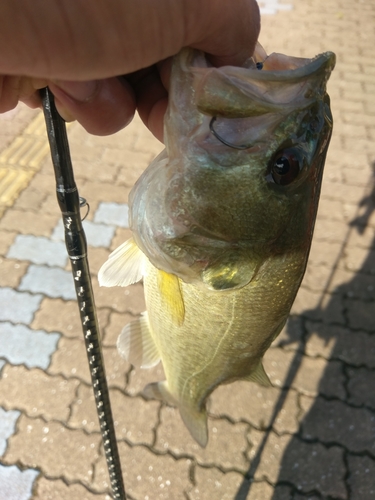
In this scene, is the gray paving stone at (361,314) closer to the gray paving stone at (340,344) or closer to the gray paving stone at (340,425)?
the gray paving stone at (340,344)

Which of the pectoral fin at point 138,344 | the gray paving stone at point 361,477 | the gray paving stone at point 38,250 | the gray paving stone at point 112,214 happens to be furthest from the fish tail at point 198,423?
the gray paving stone at point 112,214

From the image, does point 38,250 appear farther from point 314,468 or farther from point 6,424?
point 314,468

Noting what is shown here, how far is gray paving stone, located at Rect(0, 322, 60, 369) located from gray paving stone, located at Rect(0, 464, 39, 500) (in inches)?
27.5

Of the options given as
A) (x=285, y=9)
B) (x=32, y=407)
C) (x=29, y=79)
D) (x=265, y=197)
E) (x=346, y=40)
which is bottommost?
(x=32, y=407)

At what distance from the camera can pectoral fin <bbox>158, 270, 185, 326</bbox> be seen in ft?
4.75

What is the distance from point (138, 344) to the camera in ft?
6.66

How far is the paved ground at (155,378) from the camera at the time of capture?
9.00ft

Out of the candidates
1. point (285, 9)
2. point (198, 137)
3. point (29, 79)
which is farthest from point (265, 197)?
point (285, 9)

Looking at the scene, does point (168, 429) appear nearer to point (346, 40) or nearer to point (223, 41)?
point (223, 41)

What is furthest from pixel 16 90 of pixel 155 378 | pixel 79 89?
pixel 155 378

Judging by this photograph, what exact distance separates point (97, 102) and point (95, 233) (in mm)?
2741

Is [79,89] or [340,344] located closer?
[79,89]

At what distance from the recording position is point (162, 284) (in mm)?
1493

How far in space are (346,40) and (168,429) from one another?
7.44 m
